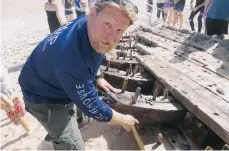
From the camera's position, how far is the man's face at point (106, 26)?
194 cm

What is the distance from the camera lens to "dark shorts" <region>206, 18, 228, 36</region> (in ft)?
20.2

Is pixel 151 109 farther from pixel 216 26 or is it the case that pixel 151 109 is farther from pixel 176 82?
pixel 216 26

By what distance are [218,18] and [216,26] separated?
22 cm

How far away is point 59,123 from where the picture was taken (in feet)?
8.34

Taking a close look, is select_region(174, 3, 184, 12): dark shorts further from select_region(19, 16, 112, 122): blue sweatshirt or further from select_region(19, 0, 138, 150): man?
select_region(19, 16, 112, 122): blue sweatshirt

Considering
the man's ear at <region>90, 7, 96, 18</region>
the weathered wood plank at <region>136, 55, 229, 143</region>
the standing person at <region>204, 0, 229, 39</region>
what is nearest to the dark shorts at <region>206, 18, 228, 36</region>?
the standing person at <region>204, 0, 229, 39</region>

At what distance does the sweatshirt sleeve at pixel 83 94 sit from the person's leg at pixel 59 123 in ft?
1.51

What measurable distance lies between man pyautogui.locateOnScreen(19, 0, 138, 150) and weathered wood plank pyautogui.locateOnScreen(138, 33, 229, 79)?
6.98ft

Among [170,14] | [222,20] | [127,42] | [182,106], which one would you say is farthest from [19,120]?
[170,14]

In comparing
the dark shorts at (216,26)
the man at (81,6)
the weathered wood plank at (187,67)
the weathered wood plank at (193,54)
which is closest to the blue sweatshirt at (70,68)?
the weathered wood plank at (187,67)

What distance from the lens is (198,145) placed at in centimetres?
309

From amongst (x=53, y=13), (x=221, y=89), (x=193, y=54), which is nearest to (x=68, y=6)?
(x=53, y=13)

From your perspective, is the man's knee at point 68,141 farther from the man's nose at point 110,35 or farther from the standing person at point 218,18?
the standing person at point 218,18

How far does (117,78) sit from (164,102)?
1052 mm
